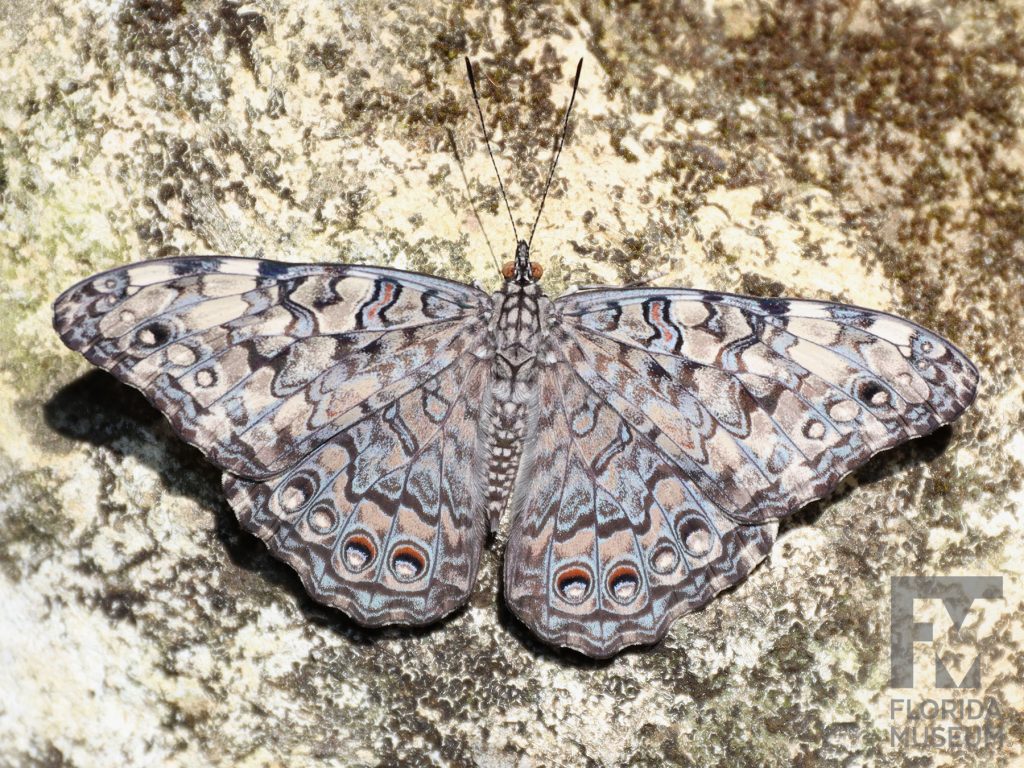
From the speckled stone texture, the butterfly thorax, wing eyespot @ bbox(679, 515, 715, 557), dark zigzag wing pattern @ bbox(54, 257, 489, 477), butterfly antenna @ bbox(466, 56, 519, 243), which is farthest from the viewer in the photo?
butterfly antenna @ bbox(466, 56, 519, 243)

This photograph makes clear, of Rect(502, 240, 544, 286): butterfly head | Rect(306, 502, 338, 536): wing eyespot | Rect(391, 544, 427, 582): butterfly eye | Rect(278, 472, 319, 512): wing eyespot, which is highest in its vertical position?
Rect(502, 240, 544, 286): butterfly head

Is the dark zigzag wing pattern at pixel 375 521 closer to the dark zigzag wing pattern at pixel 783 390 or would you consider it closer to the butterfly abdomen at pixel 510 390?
the butterfly abdomen at pixel 510 390

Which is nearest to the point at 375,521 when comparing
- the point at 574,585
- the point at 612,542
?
the point at 574,585

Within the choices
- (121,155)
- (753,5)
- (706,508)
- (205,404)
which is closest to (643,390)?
(706,508)

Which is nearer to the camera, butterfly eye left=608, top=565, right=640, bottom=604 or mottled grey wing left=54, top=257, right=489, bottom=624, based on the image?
mottled grey wing left=54, top=257, right=489, bottom=624

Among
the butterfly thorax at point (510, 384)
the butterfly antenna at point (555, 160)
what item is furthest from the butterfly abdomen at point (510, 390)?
the butterfly antenna at point (555, 160)

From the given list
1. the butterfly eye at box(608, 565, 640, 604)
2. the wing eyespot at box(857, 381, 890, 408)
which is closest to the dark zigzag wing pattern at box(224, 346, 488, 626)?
the butterfly eye at box(608, 565, 640, 604)

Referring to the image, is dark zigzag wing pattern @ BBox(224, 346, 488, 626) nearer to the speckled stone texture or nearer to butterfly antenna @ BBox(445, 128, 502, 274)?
the speckled stone texture

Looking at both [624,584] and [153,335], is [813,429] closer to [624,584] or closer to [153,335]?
[624,584]
